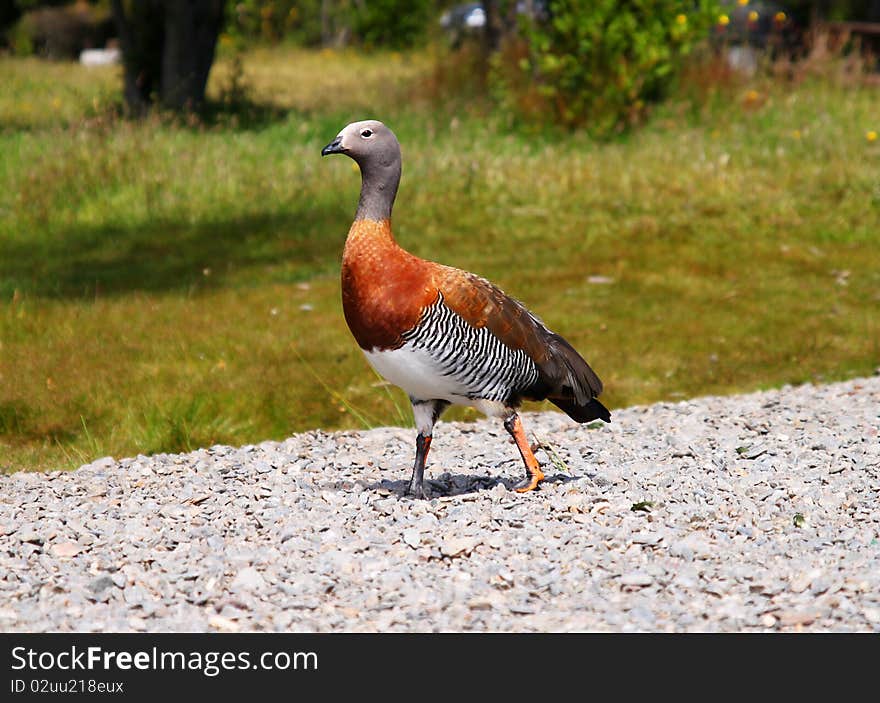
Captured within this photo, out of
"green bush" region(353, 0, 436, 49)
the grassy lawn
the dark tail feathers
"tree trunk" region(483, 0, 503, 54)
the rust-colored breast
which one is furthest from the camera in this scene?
"green bush" region(353, 0, 436, 49)

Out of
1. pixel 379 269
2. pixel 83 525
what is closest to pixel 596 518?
pixel 379 269

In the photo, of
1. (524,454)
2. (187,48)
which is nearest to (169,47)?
(187,48)

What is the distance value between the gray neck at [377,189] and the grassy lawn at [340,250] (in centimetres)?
247

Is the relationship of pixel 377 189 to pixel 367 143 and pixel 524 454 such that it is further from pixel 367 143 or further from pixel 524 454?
pixel 524 454

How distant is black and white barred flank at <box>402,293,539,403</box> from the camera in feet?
18.2

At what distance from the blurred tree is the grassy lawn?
2.17ft

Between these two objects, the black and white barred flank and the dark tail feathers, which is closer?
the black and white barred flank

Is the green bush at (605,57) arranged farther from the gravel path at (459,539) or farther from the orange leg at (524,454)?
the orange leg at (524,454)

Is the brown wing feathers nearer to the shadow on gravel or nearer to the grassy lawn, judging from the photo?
the shadow on gravel

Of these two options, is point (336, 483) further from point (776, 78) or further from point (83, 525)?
point (776, 78)

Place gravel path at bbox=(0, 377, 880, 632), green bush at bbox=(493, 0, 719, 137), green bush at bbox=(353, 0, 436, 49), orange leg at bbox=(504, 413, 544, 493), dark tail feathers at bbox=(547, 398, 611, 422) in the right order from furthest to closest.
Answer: green bush at bbox=(353, 0, 436, 49)
green bush at bbox=(493, 0, 719, 137)
dark tail feathers at bbox=(547, 398, 611, 422)
orange leg at bbox=(504, 413, 544, 493)
gravel path at bbox=(0, 377, 880, 632)

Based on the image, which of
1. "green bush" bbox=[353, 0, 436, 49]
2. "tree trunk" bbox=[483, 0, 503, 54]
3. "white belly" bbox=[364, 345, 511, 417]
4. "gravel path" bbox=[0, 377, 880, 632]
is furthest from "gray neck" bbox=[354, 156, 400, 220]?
"green bush" bbox=[353, 0, 436, 49]

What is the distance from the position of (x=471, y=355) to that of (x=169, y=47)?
502 inches

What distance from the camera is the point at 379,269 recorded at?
5.54m
